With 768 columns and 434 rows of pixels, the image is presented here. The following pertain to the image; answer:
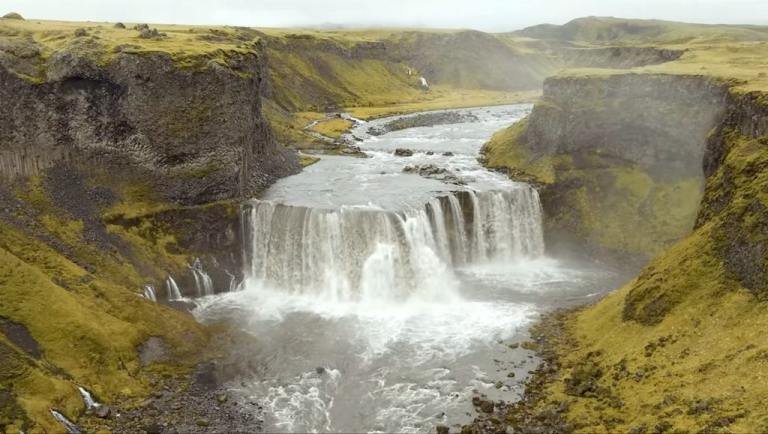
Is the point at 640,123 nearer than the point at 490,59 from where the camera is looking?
Yes

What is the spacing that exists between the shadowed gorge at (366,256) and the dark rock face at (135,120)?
17 cm

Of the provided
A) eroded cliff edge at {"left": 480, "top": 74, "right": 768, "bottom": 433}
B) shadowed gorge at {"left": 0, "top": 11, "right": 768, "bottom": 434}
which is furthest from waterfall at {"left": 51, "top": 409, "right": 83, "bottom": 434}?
eroded cliff edge at {"left": 480, "top": 74, "right": 768, "bottom": 433}

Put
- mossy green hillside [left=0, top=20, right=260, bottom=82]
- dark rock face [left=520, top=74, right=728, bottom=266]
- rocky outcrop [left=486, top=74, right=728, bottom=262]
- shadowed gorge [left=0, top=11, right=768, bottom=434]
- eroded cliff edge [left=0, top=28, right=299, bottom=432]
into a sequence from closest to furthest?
shadowed gorge [left=0, top=11, right=768, bottom=434] < eroded cliff edge [left=0, top=28, right=299, bottom=432] < mossy green hillside [left=0, top=20, right=260, bottom=82] < dark rock face [left=520, top=74, right=728, bottom=266] < rocky outcrop [left=486, top=74, right=728, bottom=262]

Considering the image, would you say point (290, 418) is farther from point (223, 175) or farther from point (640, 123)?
point (640, 123)

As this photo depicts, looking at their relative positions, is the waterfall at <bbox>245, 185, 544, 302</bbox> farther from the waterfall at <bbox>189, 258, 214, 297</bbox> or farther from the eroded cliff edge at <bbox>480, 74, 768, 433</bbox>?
the eroded cliff edge at <bbox>480, 74, 768, 433</bbox>

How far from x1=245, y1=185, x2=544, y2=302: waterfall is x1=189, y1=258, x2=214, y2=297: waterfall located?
3.45 m

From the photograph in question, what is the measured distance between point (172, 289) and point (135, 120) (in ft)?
46.8

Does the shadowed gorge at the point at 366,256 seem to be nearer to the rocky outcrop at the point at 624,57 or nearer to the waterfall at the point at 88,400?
the waterfall at the point at 88,400

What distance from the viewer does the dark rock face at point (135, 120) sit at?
156 feet

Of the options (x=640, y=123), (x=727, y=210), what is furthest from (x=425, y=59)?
(x=727, y=210)

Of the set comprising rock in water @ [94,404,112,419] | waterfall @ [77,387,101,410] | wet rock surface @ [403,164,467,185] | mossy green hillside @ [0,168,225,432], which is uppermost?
wet rock surface @ [403,164,467,185]

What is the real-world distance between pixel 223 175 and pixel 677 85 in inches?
1650

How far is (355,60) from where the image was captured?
153 m

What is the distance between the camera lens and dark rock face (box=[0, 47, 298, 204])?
47656mm
